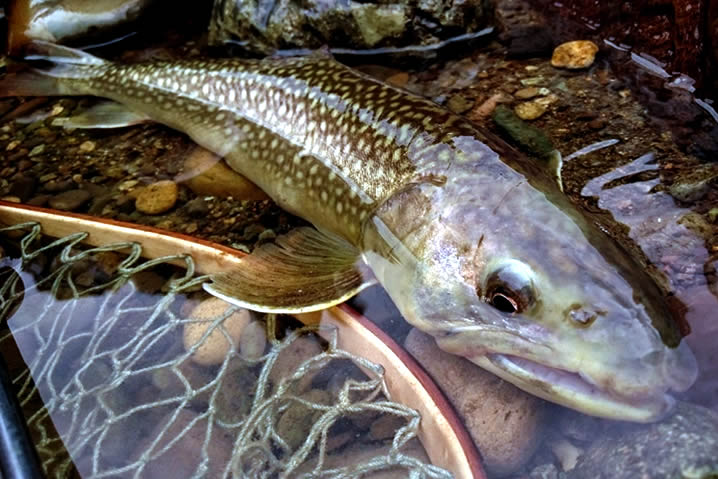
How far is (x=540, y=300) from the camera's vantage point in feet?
7.80

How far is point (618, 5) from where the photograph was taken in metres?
4.61

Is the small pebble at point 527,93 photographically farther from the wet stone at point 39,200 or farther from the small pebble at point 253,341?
the wet stone at point 39,200

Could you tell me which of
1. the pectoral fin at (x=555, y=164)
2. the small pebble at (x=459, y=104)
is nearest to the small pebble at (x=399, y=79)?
the small pebble at (x=459, y=104)

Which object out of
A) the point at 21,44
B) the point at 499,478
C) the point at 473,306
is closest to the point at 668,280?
the point at 473,306

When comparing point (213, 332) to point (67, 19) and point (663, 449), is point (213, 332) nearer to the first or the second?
point (663, 449)

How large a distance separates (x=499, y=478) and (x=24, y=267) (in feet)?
9.82

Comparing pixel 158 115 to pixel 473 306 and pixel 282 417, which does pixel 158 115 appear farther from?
pixel 473 306

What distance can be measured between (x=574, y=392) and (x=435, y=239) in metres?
0.86

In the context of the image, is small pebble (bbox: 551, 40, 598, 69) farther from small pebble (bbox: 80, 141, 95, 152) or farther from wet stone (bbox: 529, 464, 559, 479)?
small pebble (bbox: 80, 141, 95, 152)

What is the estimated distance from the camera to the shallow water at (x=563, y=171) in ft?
9.52

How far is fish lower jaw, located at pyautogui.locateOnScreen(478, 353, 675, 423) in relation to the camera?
221 centimetres

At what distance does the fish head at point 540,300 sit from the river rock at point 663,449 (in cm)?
7

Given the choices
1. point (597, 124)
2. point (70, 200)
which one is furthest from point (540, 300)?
point (70, 200)

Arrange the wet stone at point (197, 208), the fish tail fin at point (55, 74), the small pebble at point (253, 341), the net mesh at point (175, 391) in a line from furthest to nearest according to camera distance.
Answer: the fish tail fin at point (55, 74) → the wet stone at point (197, 208) → the small pebble at point (253, 341) → the net mesh at point (175, 391)
